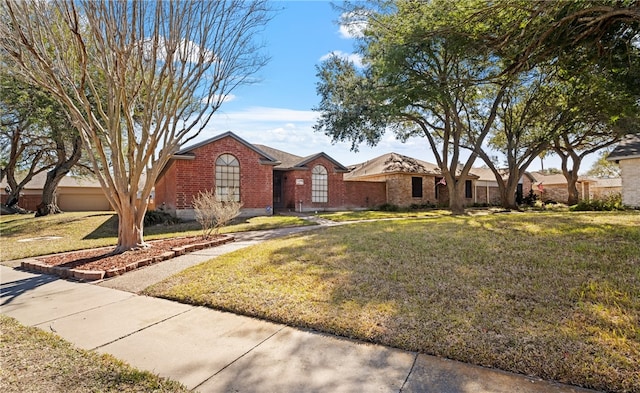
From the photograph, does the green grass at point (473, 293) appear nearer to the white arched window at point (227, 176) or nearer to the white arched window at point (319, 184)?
the white arched window at point (227, 176)

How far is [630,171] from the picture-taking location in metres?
16.4

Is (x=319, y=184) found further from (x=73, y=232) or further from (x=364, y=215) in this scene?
(x=73, y=232)

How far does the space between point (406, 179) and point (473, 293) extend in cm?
1992

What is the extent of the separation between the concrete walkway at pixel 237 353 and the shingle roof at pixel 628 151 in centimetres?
1918

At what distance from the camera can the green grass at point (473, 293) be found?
115 inches

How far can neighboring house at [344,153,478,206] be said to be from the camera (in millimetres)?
23297

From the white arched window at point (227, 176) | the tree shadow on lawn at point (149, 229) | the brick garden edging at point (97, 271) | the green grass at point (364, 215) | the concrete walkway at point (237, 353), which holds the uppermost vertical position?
the white arched window at point (227, 176)

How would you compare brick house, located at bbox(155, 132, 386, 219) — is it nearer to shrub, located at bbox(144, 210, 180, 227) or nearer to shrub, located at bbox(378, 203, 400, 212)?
shrub, located at bbox(144, 210, 180, 227)

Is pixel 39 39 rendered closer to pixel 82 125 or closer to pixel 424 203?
pixel 82 125

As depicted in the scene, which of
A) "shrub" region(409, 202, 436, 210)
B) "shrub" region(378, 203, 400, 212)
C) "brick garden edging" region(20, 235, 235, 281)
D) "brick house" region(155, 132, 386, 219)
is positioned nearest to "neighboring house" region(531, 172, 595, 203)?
"shrub" region(409, 202, 436, 210)

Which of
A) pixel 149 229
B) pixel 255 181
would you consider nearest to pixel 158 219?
pixel 149 229

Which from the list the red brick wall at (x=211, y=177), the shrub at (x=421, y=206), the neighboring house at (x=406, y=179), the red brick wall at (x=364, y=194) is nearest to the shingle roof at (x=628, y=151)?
the neighboring house at (x=406, y=179)

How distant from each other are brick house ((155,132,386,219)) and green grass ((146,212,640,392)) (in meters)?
9.71

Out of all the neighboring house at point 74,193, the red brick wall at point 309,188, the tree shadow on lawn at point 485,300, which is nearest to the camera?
the tree shadow on lawn at point 485,300
